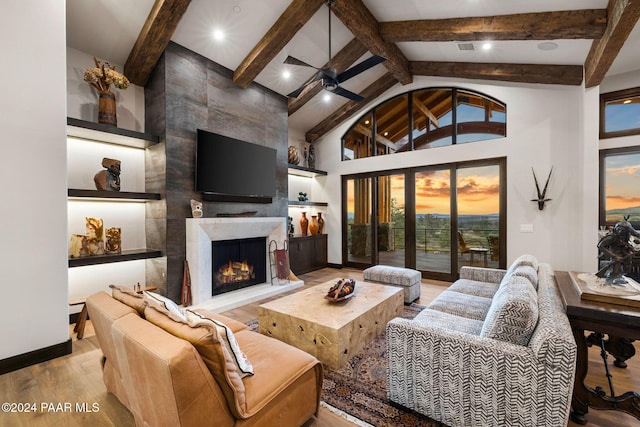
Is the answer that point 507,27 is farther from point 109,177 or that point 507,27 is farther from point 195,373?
point 109,177

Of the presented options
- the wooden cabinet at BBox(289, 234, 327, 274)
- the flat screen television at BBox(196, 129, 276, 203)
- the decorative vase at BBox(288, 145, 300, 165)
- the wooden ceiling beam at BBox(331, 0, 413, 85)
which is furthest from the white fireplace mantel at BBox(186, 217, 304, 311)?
the wooden ceiling beam at BBox(331, 0, 413, 85)

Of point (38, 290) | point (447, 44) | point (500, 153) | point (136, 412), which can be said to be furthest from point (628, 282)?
point (38, 290)

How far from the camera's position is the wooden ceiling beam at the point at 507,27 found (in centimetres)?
310

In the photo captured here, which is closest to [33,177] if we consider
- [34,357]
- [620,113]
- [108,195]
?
[108,195]

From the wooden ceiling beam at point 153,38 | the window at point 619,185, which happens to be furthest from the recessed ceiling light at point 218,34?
the window at point 619,185

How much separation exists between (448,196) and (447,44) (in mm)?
2653

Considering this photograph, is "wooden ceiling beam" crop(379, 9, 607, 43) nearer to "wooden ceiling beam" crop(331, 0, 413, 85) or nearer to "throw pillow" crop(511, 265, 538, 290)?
"wooden ceiling beam" crop(331, 0, 413, 85)

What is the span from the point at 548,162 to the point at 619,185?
3.13 ft

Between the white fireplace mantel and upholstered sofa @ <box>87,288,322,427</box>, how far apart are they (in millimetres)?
2257

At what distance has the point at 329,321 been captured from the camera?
101 inches

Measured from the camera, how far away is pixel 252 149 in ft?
16.2

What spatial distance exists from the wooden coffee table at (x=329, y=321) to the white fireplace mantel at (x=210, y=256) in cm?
148

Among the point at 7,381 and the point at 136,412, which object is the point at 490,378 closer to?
the point at 136,412

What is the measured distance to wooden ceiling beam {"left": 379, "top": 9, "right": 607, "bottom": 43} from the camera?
310 cm
